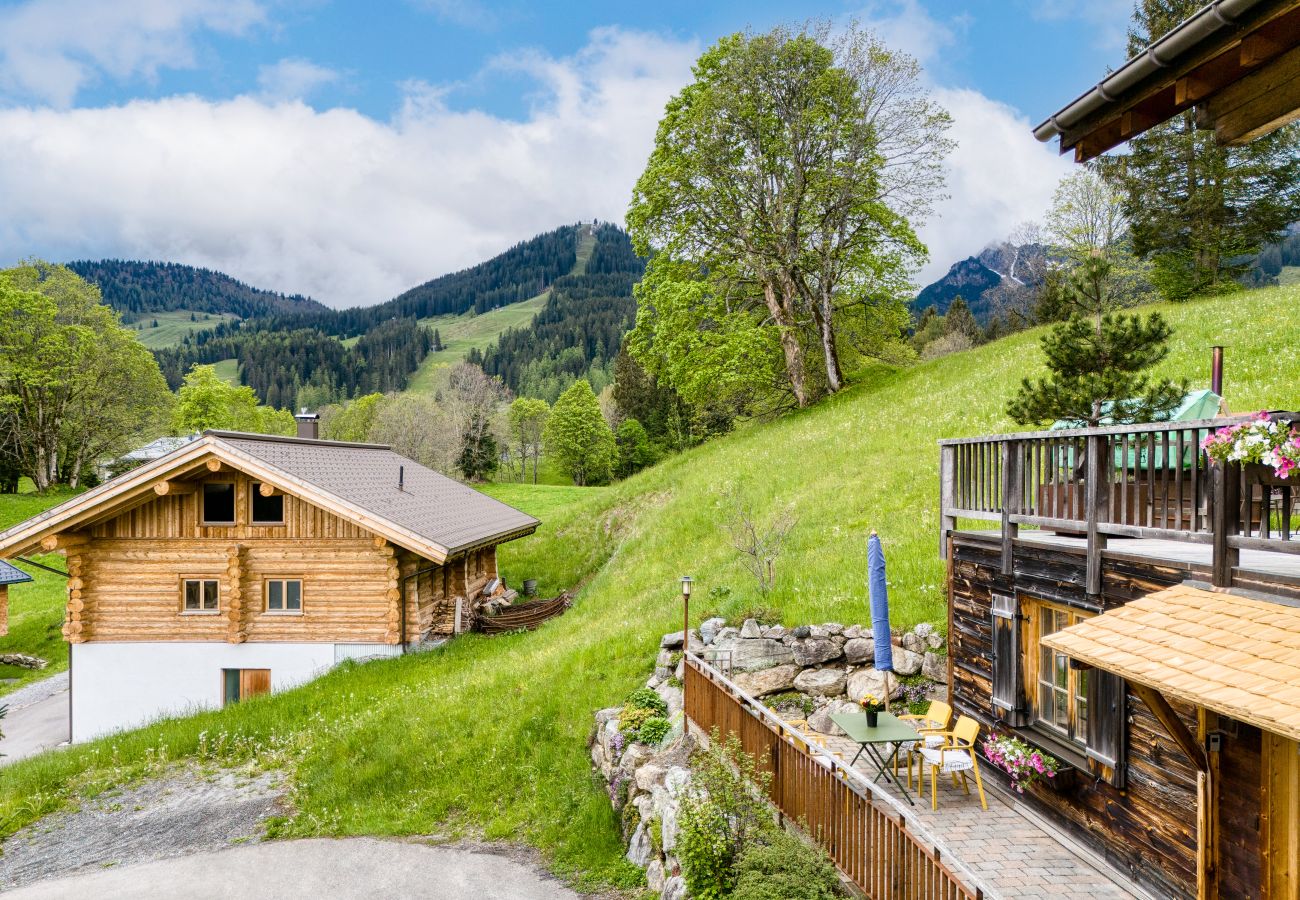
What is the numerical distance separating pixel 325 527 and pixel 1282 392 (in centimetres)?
2327

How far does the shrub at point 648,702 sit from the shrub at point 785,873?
4477 millimetres

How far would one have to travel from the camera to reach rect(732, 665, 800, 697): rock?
40.5 ft

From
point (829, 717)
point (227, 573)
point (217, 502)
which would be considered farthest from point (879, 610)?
point (217, 502)

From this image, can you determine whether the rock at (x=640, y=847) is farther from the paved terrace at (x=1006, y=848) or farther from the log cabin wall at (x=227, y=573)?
the log cabin wall at (x=227, y=573)

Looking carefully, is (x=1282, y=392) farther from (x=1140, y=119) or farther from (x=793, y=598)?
(x=1140, y=119)

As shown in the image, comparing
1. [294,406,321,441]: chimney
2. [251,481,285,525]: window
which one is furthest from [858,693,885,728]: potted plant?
[294,406,321,441]: chimney

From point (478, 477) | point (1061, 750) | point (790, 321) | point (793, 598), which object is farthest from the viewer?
point (478, 477)

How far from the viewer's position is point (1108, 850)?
7512 mm

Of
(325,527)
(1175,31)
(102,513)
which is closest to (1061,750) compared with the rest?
(1175,31)

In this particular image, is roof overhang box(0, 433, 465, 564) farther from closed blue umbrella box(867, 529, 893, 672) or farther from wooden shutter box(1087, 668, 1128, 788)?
wooden shutter box(1087, 668, 1128, 788)

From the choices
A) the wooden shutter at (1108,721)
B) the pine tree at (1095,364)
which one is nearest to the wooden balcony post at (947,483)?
the wooden shutter at (1108,721)

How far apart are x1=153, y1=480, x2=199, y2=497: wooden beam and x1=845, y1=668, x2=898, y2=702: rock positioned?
699 inches

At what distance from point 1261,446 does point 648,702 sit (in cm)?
994

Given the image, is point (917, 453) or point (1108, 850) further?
point (917, 453)
